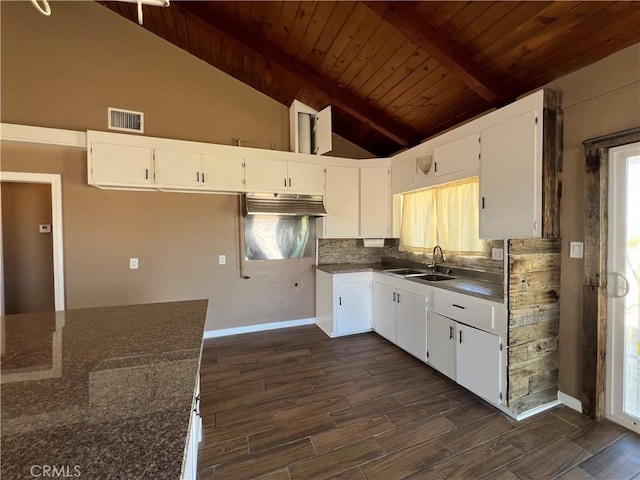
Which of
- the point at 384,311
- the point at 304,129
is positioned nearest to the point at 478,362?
the point at 384,311

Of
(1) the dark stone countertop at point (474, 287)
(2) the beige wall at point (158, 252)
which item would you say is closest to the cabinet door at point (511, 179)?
(1) the dark stone countertop at point (474, 287)

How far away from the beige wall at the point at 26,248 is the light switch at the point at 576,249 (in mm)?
5892

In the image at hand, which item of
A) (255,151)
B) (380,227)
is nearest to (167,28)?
(255,151)

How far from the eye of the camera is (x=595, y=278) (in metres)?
2.00

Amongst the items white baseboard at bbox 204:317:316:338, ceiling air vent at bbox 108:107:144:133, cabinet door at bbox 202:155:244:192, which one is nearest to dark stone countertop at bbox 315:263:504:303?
white baseboard at bbox 204:317:316:338

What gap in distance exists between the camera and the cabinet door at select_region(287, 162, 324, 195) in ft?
11.5

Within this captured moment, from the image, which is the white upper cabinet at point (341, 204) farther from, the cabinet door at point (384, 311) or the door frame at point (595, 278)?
the door frame at point (595, 278)

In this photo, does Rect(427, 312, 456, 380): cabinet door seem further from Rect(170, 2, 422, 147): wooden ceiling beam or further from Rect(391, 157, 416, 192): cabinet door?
Rect(170, 2, 422, 147): wooden ceiling beam

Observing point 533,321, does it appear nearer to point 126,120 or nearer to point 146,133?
point 146,133

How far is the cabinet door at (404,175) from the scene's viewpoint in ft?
10.8

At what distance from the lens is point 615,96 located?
1.89 meters

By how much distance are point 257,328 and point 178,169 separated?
7.43 ft

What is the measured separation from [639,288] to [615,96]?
1.34 m

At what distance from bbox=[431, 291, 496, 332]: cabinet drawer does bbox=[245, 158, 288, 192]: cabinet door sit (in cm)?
219
